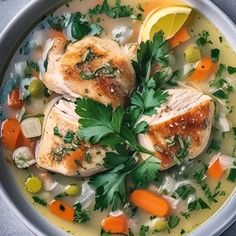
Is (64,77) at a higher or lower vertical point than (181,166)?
higher

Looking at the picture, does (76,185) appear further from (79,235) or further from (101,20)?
(101,20)

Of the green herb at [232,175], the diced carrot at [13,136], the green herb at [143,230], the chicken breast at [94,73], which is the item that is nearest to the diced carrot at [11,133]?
the diced carrot at [13,136]

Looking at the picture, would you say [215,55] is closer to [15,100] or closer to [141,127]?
[141,127]

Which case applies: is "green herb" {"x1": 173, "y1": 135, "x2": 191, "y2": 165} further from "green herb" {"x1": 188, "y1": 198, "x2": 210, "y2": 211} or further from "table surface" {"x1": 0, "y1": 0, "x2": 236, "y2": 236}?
"table surface" {"x1": 0, "y1": 0, "x2": 236, "y2": 236}

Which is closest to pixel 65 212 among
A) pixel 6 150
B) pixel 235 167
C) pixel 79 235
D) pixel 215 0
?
pixel 79 235

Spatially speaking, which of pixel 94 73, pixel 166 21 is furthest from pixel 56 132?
pixel 166 21

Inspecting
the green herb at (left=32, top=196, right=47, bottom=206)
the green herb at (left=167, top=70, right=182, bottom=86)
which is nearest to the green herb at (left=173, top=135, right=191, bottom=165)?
the green herb at (left=167, top=70, right=182, bottom=86)
